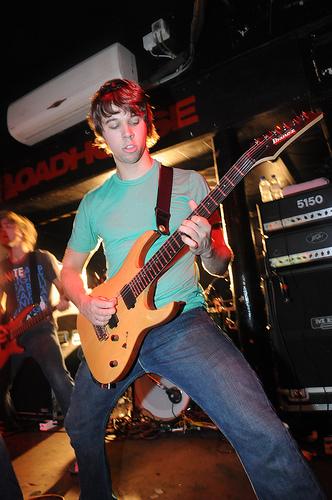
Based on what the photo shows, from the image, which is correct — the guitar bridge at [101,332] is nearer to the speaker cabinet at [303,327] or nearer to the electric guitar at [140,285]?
the electric guitar at [140,285]

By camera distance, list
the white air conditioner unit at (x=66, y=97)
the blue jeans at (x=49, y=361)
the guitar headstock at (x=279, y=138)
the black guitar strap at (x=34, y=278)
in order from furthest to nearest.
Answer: the white air conditioner unit at (x=66, y=97) → the black guitar strap at (x=34, y=278) → the blue jeans at (x=49, y=361) → the guitar headstock at (x=279, y=138)

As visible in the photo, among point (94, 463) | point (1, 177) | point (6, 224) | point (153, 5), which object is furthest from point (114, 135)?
point (1, 177)

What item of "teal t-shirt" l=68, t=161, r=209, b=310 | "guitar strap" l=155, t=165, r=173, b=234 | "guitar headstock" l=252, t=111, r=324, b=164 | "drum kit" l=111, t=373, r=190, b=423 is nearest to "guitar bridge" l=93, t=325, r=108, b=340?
"teal t-shirt" l=68, t=161, r=209, b=310

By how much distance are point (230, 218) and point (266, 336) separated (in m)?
1.31

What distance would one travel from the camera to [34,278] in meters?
4.31

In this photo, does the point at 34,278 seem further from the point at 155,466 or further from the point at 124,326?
the point at 124,326

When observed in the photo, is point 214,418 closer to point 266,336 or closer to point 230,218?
point 266,336

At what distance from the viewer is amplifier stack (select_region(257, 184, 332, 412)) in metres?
3.03

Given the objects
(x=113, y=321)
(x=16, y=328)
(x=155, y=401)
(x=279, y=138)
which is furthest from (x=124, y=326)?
(x=155, y=401)

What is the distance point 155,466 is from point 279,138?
117 inches

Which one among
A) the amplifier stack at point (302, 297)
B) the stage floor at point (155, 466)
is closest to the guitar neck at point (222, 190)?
the amplifier stack at point (302, 297)

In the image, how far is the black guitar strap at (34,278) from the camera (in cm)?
427

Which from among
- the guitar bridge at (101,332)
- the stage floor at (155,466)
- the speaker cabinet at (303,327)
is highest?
the guitar bridge at (101,332)

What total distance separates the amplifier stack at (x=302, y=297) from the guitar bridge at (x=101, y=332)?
1978 millimetres
